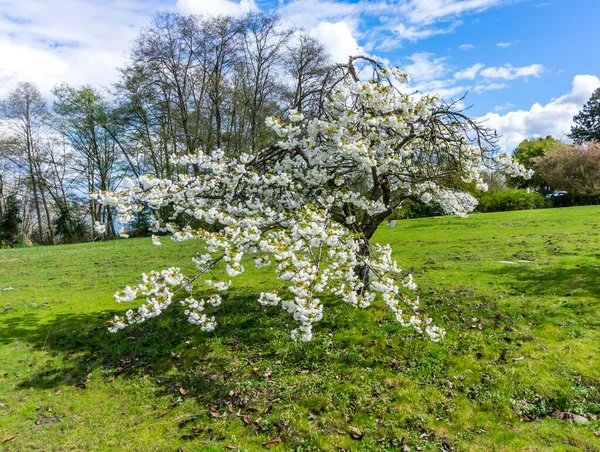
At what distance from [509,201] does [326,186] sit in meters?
26.5

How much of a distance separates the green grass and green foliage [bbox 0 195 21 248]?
28.3 m

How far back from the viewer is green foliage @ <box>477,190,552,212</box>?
29375 millimetres

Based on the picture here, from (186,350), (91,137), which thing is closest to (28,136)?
(91,137)

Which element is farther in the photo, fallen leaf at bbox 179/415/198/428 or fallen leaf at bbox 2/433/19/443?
fallen leaf at bbox 179/415/198/428

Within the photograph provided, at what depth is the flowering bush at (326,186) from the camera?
6.14m

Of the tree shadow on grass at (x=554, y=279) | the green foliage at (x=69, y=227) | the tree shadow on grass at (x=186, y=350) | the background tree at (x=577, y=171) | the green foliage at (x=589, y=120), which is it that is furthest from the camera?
the green foliage at (x=589, y=120)

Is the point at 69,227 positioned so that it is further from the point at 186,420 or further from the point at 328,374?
the point at 328,374

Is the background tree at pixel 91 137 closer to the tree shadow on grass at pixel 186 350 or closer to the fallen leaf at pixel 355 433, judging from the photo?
the tree shadow on grass at pixel 186 350

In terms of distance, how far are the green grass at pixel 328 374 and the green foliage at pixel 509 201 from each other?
66.2ft

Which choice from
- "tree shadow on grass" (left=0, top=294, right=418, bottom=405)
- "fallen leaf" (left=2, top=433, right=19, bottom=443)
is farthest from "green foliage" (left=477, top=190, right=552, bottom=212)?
"fallen leaf" (left=2, top=433, right=19, bottom=443)

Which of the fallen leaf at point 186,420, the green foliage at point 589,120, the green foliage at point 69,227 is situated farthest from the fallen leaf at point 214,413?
the green foliage at point 589,120

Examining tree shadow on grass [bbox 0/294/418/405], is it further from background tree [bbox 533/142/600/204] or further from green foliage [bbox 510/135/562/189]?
green foliage [bbox 510/135/562/189]

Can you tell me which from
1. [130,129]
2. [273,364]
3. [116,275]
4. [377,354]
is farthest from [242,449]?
[130,129]

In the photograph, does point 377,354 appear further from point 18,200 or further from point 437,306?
point 18,200
